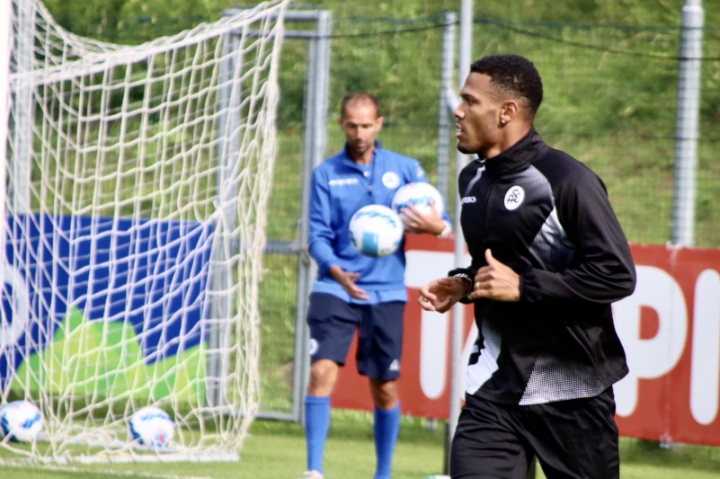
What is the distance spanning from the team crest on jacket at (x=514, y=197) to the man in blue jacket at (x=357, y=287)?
248 centimetres

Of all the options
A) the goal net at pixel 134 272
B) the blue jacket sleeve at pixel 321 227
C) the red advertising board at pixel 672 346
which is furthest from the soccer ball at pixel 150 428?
the red advertising board at pixel 672 346

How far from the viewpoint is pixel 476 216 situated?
12.6ft

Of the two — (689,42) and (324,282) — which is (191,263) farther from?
(689,42)

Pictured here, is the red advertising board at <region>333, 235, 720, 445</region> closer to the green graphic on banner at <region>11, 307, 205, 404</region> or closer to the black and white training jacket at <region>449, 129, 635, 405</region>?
the green graphic on banner at <region>11, 307, 205, 404</region>

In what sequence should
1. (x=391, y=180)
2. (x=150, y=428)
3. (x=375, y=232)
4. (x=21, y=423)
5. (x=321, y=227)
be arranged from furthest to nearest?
(x=21, y=423)
(x=150, y=428)
(x=391, y=180)
(x=321, y=227)
(x=375, y=232)

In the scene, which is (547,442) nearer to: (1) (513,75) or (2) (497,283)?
(2) (497,283)

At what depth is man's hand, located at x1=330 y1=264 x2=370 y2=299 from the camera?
6109 mm

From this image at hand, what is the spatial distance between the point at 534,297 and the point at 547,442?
0.51 meters

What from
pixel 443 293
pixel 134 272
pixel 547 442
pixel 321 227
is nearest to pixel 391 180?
pixel 321 227

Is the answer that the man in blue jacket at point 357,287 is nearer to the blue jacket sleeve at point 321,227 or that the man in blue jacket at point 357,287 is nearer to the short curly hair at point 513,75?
the blue jacket sleeve at point 321,227

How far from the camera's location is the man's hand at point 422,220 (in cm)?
579

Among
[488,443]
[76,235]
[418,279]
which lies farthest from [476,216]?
[76,235]

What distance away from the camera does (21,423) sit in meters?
7.17

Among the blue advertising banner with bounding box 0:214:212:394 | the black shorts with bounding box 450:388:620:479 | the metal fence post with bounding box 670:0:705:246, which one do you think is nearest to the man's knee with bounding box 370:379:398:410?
the blue advertising banner with bounding box 0:214:212:394
